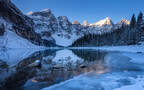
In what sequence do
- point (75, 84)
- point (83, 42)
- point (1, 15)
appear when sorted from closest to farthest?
1. point (75, 84)
2. point (1, 15)
3. point (83, 42)

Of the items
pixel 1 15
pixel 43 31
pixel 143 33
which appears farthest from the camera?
pixel 43 31

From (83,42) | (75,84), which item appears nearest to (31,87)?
(75,84)

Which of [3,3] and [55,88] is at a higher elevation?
[3,3]

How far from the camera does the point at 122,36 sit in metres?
71.6

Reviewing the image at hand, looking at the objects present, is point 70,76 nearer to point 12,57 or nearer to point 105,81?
point 105,81

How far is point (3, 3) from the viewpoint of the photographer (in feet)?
256

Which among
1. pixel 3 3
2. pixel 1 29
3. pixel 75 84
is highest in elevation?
pixel 3 3

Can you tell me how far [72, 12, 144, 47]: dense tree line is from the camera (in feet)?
166

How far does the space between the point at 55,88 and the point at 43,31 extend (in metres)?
200

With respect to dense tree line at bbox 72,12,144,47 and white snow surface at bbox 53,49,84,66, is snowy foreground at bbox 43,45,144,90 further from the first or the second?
dense tree line at bbox 72,12,144,47

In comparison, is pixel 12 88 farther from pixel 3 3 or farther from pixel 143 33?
pixel 3 3

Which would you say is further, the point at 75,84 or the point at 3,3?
the point at 3,3

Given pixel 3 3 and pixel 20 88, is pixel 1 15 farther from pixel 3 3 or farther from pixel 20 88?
pixel 20 88

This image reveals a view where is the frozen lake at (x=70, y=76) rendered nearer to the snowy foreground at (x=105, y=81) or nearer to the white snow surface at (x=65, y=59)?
the snowy foreground at (x=105, y=81)
